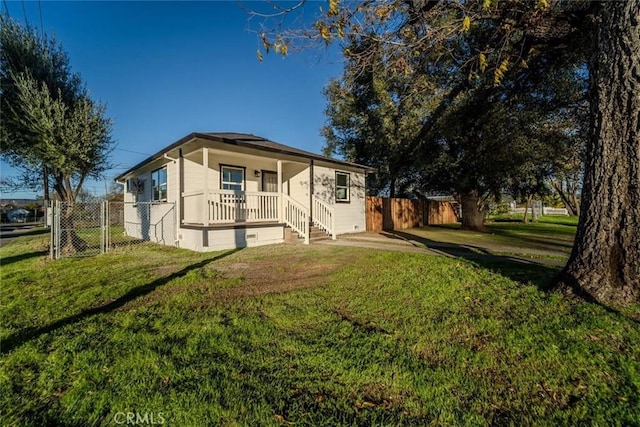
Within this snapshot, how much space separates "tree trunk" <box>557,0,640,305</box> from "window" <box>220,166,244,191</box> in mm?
9749

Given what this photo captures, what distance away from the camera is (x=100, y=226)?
357 inches

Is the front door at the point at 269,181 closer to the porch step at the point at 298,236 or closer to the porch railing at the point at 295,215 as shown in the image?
the porch railing at the point at 295,215

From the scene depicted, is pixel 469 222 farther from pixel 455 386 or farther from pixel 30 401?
pixel 30 401

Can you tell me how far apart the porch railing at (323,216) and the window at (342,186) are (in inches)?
76.5

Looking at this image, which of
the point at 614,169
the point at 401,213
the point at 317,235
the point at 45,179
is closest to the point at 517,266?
the point at 614,169

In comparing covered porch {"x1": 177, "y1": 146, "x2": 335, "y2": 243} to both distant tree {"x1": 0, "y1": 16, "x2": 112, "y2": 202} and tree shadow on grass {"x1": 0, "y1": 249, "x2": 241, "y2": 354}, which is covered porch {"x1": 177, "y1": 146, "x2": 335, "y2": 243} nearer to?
distant tree {"x1": 0, "y1": 16, "x2": 112, "y2": 202}

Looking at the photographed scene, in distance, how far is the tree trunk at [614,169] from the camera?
3516 millimetres

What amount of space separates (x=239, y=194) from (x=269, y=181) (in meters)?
2.63

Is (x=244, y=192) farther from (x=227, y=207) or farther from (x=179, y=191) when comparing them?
(x=179, y=191)

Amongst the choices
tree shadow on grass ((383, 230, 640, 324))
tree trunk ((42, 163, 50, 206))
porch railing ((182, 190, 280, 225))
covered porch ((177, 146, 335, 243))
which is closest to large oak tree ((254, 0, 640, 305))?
tree shadow on grass ((383, 230, 640, 324))

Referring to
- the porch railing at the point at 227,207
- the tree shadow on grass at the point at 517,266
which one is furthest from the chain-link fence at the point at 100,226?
the tree shadow on grass at the point at 517,266

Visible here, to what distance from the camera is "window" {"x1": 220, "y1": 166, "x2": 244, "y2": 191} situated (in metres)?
10.6

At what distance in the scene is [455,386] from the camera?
2180 mm

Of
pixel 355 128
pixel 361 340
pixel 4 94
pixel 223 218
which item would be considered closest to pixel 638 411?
pixel 361 340
